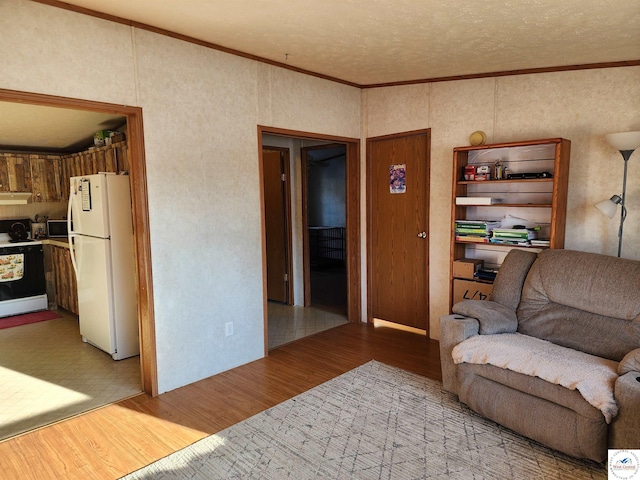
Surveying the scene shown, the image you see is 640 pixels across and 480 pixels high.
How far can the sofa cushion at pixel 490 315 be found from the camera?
2812 mm

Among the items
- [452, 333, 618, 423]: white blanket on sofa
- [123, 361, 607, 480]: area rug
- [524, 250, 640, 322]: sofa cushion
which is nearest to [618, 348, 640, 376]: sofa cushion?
[452, 333, 618, 423]: white blanket on sofa

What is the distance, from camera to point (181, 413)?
2.79 m

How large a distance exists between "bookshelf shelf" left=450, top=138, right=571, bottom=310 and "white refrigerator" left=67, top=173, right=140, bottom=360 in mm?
2867

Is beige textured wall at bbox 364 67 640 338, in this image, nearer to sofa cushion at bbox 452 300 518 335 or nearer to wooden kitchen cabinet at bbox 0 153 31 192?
sofa cushion at bbox 452 300 518 335

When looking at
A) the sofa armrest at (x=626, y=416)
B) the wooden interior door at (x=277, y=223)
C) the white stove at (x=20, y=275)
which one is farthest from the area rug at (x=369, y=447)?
the white stove at (x=20, y=275)

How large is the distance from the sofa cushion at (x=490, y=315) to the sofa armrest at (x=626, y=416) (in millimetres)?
811

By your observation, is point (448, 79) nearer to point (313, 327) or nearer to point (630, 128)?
point (630, 128)

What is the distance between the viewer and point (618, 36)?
104 inches

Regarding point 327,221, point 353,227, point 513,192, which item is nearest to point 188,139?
point 353,227

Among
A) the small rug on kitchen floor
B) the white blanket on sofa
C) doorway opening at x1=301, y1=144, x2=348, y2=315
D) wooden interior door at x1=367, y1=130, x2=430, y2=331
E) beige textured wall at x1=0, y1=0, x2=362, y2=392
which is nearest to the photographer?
the white blanket on sofa

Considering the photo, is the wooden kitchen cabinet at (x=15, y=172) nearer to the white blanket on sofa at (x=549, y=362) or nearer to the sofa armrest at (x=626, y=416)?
the white blanket on sofa at (x=549, y=362)

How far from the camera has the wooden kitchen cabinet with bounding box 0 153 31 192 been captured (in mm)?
5055

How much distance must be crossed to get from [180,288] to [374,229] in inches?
87.9

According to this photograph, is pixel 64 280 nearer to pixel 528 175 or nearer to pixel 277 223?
pixel 277 223
